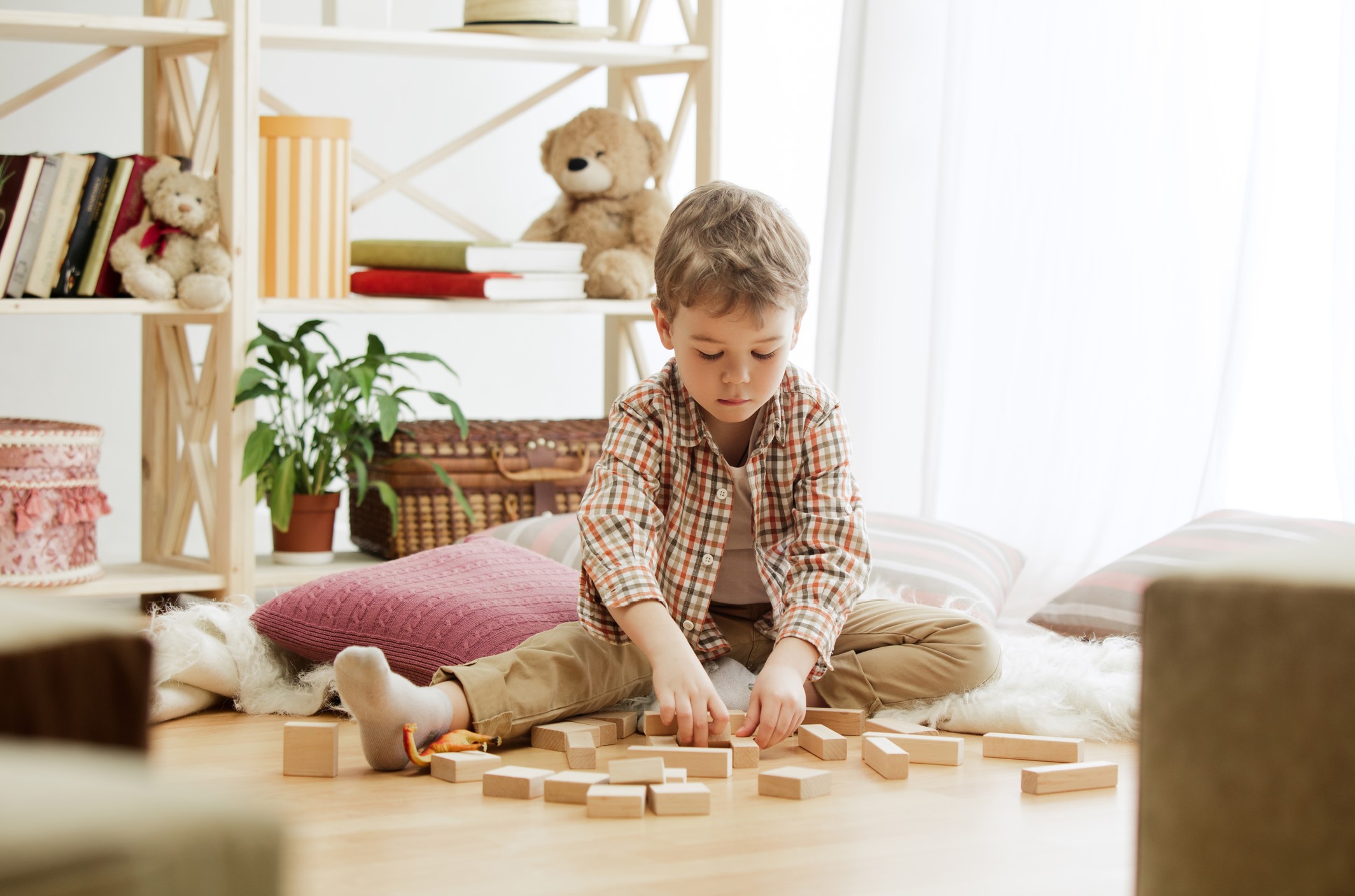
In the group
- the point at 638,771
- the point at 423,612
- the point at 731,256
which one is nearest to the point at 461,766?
the point at 638,771

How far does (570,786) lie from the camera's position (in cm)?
130

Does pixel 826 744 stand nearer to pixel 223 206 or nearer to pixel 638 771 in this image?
pixel 638 771

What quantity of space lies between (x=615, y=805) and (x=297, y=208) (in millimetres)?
1507

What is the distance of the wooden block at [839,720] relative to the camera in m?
1.62

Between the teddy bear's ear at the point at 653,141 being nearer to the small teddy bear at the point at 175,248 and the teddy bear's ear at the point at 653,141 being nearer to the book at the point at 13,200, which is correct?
the small teddy bear at the point at 175,248

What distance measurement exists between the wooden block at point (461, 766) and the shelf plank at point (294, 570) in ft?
3.02

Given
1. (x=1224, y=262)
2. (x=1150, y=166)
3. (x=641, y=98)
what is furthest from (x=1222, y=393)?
(x=641, y=98)

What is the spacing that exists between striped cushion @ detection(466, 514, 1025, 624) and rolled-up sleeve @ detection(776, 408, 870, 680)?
0.36 metres

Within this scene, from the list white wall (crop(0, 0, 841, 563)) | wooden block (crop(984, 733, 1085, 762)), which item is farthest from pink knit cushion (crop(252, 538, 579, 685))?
white wall (crop(0, 0, 841, 563))

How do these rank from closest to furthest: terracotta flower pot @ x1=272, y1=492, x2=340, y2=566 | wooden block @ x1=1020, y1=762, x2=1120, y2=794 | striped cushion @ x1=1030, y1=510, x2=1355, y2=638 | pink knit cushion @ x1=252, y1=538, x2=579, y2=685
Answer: wooden block @ x1=1020, y1=762, x2=1120, y2=794 < pink knit cushion @ x1=252, y1=538, x2=579, y2=685 < striped cushion @ x1=1030, y1=510, x2=1355, y2=638 < terracotta flower pot @ x1=272, y1=492, x2=340, y2=566

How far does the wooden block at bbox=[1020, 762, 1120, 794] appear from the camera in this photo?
1.37 m

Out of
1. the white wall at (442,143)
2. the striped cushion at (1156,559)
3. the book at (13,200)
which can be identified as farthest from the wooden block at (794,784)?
the white wall at (442,143)

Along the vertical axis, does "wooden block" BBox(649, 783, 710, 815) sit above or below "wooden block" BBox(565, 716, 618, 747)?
above

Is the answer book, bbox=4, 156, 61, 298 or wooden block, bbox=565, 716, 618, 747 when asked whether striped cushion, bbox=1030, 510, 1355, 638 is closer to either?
wooden block, bbox=565, 716, 618, 747
